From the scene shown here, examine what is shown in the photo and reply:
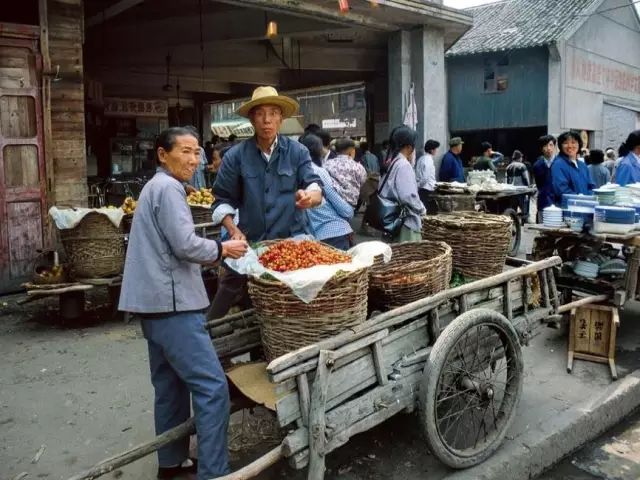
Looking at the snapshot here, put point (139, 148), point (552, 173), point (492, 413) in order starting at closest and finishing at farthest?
point (492, 413)
point (552, 173)
point (139, 148)

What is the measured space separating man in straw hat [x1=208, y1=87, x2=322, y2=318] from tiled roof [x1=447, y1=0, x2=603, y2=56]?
726 inches

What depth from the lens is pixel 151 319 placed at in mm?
2830

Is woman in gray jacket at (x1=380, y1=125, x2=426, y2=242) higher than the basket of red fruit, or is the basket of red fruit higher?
woman in gray jacket at (x1=380, y1=125, x2=426, y2=242)

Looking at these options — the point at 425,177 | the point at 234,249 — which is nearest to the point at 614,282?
the point at 234,249

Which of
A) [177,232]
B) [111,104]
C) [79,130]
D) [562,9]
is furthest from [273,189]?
[562,9]

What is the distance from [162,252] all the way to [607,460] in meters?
3.15

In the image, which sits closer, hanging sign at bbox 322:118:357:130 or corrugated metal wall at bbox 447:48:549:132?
corrugated metal wall at bbox 447:48:549:132

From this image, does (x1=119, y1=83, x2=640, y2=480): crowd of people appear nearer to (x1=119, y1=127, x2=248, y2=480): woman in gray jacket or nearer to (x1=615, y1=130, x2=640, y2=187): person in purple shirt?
(x1=119, y1=127, x2=248, y2=480): woman in gray jacket

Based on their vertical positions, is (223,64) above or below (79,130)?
above

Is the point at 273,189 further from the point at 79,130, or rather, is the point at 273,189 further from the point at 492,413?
the point at 79,130

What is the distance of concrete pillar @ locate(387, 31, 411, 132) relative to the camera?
10.2 metres

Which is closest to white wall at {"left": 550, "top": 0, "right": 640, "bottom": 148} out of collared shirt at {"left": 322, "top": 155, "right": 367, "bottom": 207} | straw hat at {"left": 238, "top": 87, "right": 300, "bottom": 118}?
collared shirt at {"left": 322, "top": 155, "right": 367, "bottom": 207}

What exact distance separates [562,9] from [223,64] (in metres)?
16.6

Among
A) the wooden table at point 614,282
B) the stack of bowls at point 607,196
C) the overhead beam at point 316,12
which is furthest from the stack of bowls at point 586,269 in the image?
the overhead beam at point 316,12
